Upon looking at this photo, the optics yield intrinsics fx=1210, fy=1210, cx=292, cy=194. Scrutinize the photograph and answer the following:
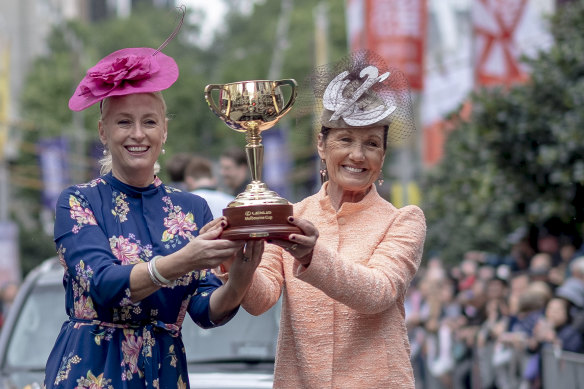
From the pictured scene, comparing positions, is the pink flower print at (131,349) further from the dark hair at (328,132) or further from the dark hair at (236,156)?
the dark hair at (236,156)

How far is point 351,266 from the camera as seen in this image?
13.4ft

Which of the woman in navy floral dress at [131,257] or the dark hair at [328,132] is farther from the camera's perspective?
the dark hair at [328,132]

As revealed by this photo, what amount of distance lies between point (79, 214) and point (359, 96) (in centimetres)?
109

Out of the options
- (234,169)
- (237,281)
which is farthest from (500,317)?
(237,281)

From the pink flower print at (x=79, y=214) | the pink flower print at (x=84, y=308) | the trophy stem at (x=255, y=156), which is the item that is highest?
the trophy stem at (x=255, y=156)

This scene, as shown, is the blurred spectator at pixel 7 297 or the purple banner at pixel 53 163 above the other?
the purple banner at pixel 53 163

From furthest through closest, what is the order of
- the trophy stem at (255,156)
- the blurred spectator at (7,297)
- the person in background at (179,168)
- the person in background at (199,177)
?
1. the blurred spectator at (7,297)
2. the person in background at (179,168)
3. the person in background at (199,177)
4. the trophy stem at (255,156)

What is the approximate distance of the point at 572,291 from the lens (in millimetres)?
10188

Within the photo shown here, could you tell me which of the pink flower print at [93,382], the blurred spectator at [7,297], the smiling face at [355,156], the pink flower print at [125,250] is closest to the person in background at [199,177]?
the smiling face at [355,156]

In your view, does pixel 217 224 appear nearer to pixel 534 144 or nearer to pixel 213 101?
pixel 213 101

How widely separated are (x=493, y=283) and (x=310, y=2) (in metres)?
57.6

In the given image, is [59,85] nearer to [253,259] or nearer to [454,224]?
[454,224]

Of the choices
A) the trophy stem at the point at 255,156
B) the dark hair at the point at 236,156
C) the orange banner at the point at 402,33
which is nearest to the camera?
the trophy stem at the point at 255,156

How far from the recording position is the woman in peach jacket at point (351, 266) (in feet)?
13.6
